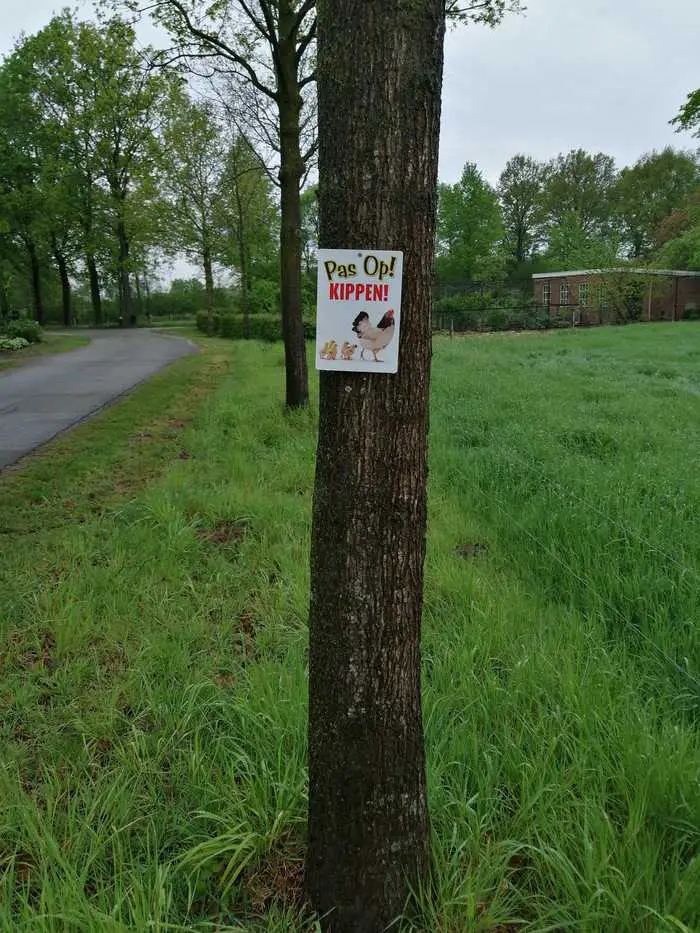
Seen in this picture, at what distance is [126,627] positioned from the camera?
3176 millimetres

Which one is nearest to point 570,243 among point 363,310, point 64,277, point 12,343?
point 64,277

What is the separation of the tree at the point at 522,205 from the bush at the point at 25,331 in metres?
54.1

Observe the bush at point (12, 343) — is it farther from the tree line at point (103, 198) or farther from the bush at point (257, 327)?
the bush at point (257, 327)

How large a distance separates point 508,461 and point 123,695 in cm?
402

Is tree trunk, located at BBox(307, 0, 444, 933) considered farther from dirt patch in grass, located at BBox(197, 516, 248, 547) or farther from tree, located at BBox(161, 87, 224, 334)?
tree, located at BBox(161, 87, 224, 334)

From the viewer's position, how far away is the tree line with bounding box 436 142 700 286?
55.9m

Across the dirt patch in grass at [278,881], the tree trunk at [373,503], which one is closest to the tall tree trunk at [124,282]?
the tree trunk at [373,503]

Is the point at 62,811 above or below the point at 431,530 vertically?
below

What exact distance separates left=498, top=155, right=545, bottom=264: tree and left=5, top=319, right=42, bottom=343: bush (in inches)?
2130

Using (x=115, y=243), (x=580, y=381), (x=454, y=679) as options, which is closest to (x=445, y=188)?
(x=115, y=243)

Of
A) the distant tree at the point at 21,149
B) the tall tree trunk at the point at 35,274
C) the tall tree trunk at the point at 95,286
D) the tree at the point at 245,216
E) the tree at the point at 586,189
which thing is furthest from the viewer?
the tree at the point at 586,189

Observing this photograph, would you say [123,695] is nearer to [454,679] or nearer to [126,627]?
[126,627]

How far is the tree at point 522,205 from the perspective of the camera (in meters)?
66.9

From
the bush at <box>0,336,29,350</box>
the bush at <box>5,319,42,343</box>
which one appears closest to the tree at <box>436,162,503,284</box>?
the bush at <box>5,319,42,343</box>
